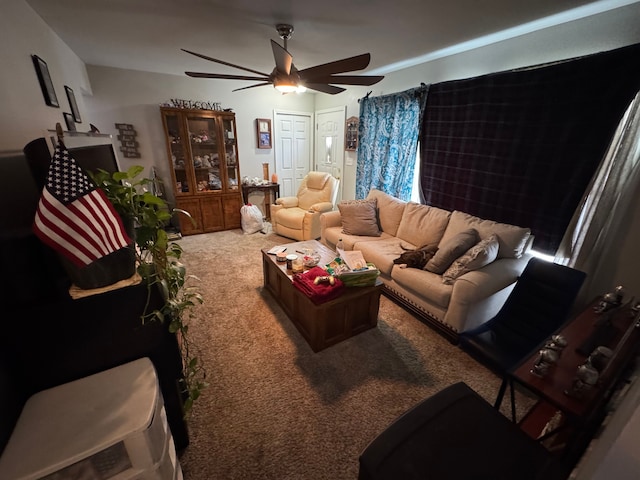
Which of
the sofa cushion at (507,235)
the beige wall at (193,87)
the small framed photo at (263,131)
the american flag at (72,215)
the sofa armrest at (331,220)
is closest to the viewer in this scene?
the american flag at (72,215)

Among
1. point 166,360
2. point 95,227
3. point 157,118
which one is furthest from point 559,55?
point 157,118

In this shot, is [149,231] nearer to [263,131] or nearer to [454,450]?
[454,450]

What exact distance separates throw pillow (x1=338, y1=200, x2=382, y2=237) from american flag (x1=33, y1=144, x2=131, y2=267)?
2559 mm

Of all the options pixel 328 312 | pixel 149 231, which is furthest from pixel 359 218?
pixel 149 231

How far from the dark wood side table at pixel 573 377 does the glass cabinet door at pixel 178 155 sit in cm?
450

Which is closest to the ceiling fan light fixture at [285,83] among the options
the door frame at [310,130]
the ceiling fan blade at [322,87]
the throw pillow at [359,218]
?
the ceiling fan blade at [322,87]

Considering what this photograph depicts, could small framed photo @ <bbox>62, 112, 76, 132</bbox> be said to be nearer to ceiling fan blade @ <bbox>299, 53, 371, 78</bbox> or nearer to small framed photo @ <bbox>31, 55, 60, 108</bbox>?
small framed photo @ <bbox>31, 55, 60, 108</bbox>

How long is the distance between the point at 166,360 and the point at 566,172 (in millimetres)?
3062

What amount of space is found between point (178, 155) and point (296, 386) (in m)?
3.93

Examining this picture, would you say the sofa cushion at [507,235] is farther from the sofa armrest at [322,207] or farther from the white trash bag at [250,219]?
the white trash bag at [250,219]

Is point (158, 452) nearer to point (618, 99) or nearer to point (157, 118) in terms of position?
point (618, 99)

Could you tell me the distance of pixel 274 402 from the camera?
5.31 feet

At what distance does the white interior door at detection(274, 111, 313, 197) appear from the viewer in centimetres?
506

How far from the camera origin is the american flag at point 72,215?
2.70 ft
